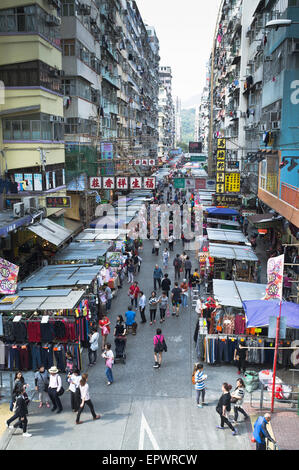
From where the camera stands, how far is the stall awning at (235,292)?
13.4 metres

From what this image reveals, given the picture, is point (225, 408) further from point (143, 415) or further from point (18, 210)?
point (18, 210)

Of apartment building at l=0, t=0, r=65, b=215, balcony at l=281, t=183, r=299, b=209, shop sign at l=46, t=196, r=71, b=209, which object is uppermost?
apartment building at l=0, t=0, r=65, b=215

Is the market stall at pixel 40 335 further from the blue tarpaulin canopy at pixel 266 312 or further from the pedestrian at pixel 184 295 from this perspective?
the pedestrian at pixel 184 295

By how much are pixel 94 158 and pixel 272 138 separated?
580 inches

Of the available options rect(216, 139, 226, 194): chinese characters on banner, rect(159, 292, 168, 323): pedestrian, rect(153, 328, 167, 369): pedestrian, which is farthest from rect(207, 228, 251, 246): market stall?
rect(153, 328, 167, 369): pedestrian

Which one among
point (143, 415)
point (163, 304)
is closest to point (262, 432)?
point (143, 415)

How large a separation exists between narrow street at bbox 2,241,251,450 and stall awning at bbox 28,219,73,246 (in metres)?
6.49

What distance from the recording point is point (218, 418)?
10.0m

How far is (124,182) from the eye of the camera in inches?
1024

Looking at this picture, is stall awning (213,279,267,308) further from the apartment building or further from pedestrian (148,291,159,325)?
the apartment building

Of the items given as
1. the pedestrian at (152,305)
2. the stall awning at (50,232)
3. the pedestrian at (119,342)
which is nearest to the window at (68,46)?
the stall awning at (50,232)

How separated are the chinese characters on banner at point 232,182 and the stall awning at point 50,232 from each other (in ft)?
51.7

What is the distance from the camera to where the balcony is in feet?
53.8

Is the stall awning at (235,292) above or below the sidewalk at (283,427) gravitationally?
above
